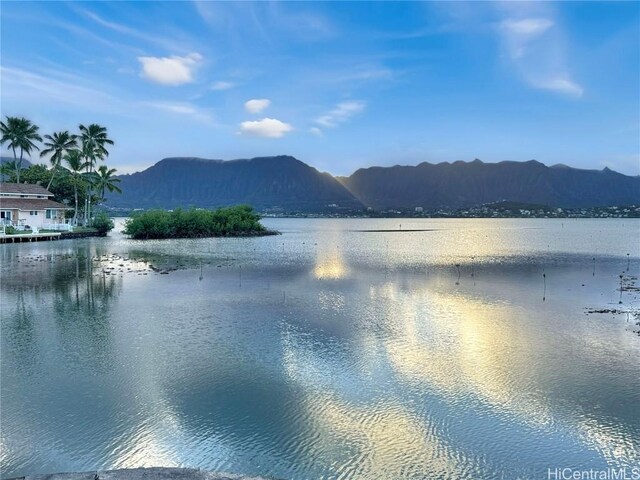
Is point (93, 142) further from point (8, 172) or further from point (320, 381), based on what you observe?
point (320, 381)

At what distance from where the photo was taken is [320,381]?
13828mm

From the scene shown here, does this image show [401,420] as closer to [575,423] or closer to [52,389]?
[575,423]

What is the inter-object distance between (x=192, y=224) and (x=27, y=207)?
83.3ft

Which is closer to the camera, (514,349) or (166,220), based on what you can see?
(514,349)

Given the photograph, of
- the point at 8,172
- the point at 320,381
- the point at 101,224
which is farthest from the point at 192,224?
the point at 320,381

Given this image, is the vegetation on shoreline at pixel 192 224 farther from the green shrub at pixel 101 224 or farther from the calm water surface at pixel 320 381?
the calm water surface at pixel 320 381

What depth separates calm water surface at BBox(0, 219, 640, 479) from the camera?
32.2 feet

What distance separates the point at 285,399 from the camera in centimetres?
1259

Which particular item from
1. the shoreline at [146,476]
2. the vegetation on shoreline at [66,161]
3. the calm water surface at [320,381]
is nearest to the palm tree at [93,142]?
the vegetation on shoreline at [66,161]

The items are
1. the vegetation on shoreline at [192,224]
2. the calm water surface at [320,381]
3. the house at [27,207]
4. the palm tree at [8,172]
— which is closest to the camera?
the calm water surface at [320,381]

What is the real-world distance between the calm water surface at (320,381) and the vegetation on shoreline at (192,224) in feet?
165

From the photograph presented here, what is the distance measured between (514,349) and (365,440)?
9.37 metres

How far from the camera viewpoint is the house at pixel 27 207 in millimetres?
67625

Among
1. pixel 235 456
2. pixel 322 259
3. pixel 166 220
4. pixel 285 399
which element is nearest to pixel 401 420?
pixel 285 399
